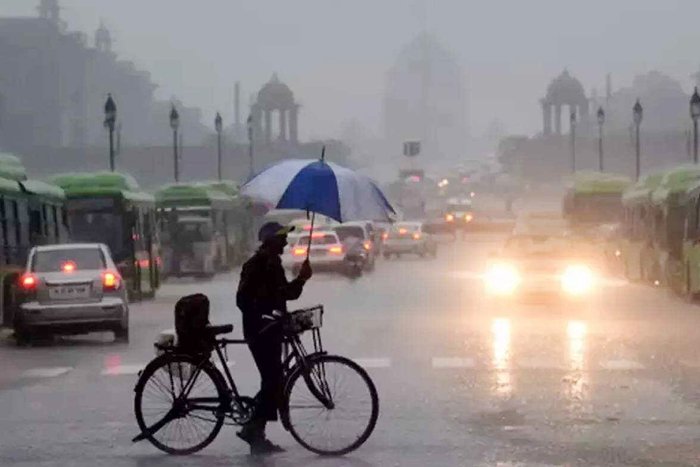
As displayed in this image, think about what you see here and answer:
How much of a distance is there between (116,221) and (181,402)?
91.7 feet

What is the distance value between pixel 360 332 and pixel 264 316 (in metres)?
15.6

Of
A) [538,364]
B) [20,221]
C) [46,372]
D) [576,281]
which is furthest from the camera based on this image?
[576,281]

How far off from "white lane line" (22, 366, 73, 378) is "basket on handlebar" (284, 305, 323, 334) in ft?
28.0

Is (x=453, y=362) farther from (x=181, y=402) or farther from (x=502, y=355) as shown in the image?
(x=181, y=402)

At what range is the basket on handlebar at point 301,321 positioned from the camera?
14.6 metres

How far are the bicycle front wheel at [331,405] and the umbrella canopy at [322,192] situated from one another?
129 centimetres

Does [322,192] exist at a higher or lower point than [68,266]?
higher

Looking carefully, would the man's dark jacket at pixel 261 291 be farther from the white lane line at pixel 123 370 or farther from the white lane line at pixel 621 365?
the white lane line at pixel 621 365

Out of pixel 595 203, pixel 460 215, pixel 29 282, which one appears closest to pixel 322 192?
pixel 29 282

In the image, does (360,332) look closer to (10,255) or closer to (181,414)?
(10,255)

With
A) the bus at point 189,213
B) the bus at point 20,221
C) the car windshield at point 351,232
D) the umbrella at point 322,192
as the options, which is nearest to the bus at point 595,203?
the car windshield at point 351,232

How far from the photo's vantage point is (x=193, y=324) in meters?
14.6

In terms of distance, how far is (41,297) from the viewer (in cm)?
2727

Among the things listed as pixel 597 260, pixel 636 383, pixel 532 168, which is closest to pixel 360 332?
pixel 636 383
